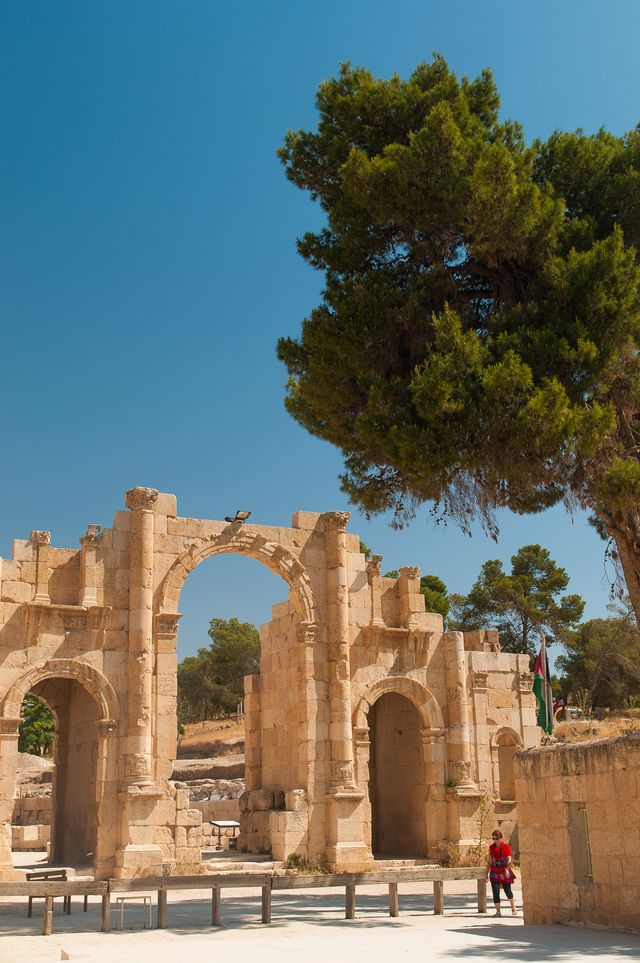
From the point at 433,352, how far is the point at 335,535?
747 centimetres

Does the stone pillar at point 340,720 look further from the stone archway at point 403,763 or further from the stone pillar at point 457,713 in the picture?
the stone pillar at point 457,713

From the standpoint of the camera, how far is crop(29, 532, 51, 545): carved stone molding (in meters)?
18.0

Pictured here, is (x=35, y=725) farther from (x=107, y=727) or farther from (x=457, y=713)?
(x=457, y=713)

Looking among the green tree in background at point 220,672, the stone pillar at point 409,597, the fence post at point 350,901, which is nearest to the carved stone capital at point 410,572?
the stone pillar at point 409,597

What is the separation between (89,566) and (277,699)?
5488mm

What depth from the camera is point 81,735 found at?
20.5 meters

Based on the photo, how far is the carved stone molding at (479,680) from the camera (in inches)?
866

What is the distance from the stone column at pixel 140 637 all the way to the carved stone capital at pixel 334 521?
149 inches

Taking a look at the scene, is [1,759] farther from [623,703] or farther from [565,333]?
[623,703]

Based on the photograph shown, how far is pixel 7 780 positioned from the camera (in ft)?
55.1

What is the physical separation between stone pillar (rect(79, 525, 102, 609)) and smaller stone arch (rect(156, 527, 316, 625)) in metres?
1.68

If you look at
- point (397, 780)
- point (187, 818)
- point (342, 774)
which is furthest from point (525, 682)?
point (187, 818)

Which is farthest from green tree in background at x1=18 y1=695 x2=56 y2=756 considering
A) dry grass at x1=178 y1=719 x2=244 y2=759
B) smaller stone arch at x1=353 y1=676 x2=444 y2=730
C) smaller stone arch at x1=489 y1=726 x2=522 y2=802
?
smaller stone arch at x1=353 y1=676 x2=444 y2=730

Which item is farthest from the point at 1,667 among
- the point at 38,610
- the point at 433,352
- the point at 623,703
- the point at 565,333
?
the point at 623,703
